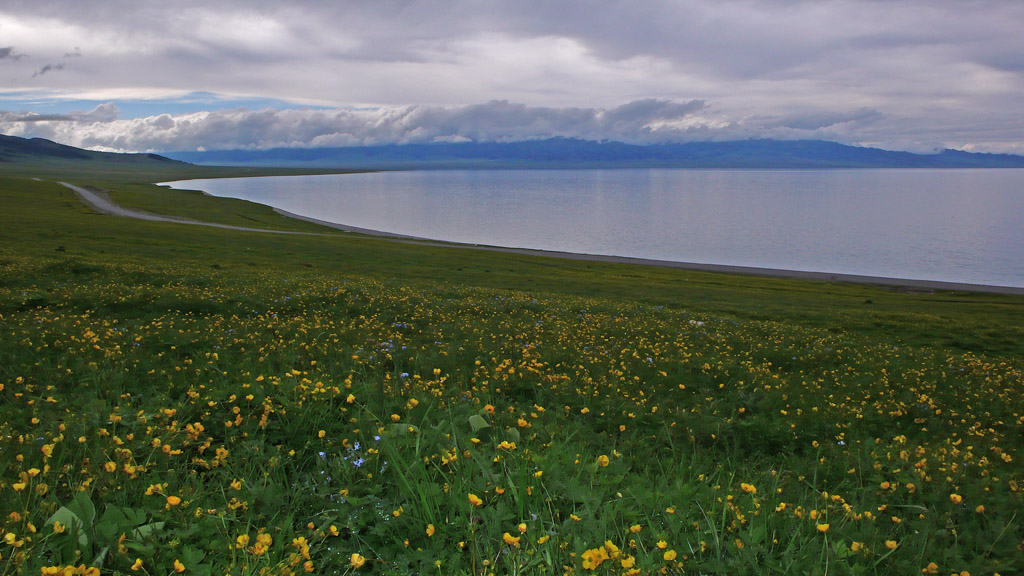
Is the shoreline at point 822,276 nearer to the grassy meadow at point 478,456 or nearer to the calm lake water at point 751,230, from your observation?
the calm lake water at point 751,230

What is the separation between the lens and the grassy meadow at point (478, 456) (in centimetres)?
416

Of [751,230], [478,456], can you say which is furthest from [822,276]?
[478,456]

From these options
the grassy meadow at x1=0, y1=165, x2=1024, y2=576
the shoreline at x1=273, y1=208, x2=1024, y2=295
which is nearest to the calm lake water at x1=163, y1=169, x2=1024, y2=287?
the shoreline at x1=273, y1=208, x2=1024, y2=295

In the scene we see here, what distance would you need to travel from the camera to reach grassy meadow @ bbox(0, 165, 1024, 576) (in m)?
4.16

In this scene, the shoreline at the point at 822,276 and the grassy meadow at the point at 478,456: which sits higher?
the grassy meadow at the point at 478,456

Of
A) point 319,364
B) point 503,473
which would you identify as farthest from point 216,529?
point 319,364

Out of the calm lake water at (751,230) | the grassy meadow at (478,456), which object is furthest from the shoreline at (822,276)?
the grassy meadow at (478,456)

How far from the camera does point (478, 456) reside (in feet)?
17.3

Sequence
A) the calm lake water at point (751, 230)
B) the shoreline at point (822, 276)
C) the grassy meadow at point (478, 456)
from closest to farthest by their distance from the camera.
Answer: the grassy meadow at point (478, 456), the shoreline at point (822, 276), the calm lake water at point (751, 230)

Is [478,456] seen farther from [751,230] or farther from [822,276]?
[751,230]

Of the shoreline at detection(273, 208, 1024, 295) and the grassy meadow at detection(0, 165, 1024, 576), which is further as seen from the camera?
the shoreline at detection(273, 208, 1024, 295)

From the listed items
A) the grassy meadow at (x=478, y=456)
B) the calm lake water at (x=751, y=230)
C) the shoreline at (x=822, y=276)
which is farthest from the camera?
the calm lake water at (x=751, y=230)

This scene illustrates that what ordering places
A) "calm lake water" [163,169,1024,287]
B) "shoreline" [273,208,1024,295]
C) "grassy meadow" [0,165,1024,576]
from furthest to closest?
"calm lake water" [163,169,1024,287], "shoreline" [273,208,1024,295], "grassy meadow" [0,165,1024,576]

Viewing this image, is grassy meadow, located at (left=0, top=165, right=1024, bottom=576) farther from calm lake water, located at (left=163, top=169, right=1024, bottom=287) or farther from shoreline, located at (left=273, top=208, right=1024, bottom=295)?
calm lake water, located at (left=163, top=169, right=1024, bottom=287)
